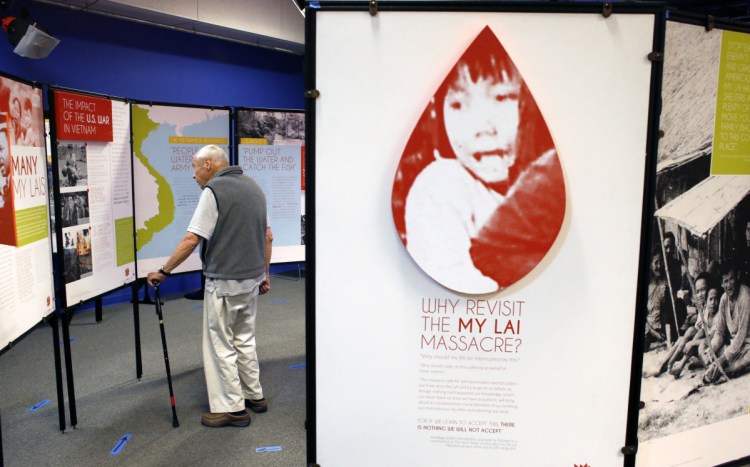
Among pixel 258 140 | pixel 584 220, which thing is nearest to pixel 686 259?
pixel 584 220

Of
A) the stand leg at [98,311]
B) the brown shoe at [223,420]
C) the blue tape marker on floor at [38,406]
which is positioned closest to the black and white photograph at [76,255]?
the blue tape marker on floor at [38,406]

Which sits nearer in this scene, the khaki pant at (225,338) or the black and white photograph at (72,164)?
the black and white photograph at (72,164)

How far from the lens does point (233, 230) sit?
2.95 metres

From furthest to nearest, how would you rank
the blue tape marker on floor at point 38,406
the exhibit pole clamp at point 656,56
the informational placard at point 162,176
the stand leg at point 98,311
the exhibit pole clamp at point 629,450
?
the stand leg at point 98,311 → the informational placard at point 162,176 → the blue tape marker on floor at point 38,406 → the exhibit pole clamp at point 629,450 → the exhibit pole clamp at point 656,56

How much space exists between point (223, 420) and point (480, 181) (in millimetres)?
2589

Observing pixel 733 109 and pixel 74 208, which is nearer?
pixel 733 109

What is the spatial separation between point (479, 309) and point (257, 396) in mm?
2536

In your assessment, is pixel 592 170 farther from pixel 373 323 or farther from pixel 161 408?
pixel 161 408

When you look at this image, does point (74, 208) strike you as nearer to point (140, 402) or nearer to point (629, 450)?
point (140, 402)

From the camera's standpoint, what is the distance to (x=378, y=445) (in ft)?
4.00

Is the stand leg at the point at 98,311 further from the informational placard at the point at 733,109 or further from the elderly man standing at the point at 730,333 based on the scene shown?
the informational placard at the point at 733,109

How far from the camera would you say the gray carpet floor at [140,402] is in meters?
2.85

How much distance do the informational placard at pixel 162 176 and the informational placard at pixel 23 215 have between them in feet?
3.46

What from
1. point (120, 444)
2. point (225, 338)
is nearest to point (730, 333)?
point (225, 338)
